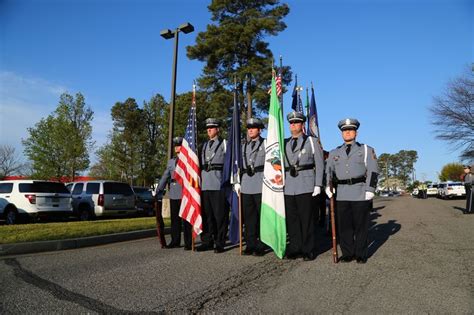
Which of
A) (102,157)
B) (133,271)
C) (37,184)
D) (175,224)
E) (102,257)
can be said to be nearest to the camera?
(133,271)

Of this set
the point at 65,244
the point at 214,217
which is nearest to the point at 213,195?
the point at 214,217

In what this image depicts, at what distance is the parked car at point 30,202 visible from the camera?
44.0 feet

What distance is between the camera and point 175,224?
8109 mm

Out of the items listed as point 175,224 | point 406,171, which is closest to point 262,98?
point 175,224

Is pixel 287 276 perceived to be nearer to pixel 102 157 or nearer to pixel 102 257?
pixel 102 257

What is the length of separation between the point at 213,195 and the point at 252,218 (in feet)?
2.95

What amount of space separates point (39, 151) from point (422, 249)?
32.2m

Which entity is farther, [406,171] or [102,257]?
[406,171]

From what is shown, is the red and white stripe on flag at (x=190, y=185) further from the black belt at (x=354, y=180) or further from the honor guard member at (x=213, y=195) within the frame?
the black belt at (x=354, y=180)

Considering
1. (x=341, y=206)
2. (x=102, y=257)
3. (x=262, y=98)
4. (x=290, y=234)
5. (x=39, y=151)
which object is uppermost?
(x=262, y=98)

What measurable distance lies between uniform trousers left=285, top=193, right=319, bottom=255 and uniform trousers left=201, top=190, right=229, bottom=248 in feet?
4.11

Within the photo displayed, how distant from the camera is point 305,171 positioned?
21.4 ft

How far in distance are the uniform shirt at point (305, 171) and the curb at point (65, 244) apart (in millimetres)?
4574

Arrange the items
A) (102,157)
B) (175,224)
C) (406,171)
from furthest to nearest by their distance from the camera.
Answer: (406,171) → (102,157) → (175,224)
